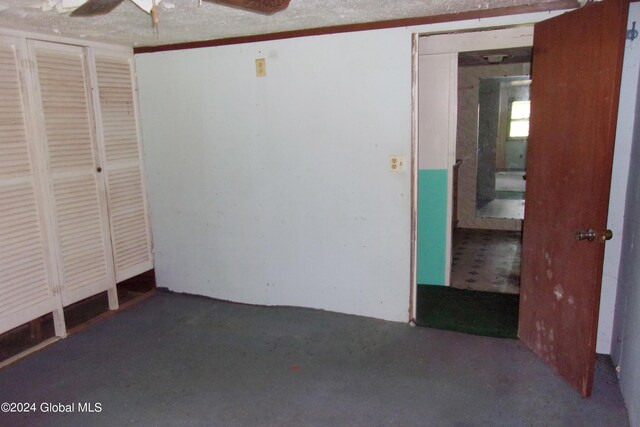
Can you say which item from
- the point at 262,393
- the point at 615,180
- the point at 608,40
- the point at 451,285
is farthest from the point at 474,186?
the point at 262,393

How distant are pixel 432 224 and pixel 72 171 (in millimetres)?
2935

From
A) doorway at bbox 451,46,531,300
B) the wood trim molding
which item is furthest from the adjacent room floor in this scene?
the wood trim molding

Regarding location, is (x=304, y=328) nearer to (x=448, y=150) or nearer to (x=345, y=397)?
(x=345, y=397)

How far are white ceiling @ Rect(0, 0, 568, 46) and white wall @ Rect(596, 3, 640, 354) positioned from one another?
1.96 feet

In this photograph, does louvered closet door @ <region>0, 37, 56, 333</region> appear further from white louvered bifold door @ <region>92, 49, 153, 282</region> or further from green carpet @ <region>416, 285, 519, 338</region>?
green carpet @ <region>416, 285, 519, 338</region>

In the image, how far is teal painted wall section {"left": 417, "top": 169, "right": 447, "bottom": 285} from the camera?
4.08 meters

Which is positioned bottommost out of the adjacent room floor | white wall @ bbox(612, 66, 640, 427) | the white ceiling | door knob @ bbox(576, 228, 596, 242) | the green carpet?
the green carpet

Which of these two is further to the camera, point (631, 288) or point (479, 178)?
point (479, 178)

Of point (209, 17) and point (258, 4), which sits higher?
point (209, 17)

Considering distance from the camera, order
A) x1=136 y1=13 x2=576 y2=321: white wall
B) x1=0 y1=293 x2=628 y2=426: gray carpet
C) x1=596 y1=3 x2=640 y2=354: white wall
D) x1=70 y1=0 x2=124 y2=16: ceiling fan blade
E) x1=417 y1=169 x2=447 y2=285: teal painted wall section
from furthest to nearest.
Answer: x1=417 y1=169 x2=447 y2=285: teal painted wall section → x1=136 y1=13 x2=576 y2=321: white wall → x1=596 y1=3 x2=640 y2=354: white wall → x1=0 y1=293 x2=628 y2=426: gray carpet → x1=70 y1=0 x2=124 y2=16: ceiling fan blade

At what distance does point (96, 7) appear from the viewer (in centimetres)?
209

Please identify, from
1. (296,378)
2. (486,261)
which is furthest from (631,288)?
(486,261)

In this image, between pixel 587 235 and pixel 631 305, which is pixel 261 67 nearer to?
pixel 587 235

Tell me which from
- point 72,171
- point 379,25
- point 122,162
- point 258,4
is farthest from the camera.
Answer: point 122,162
